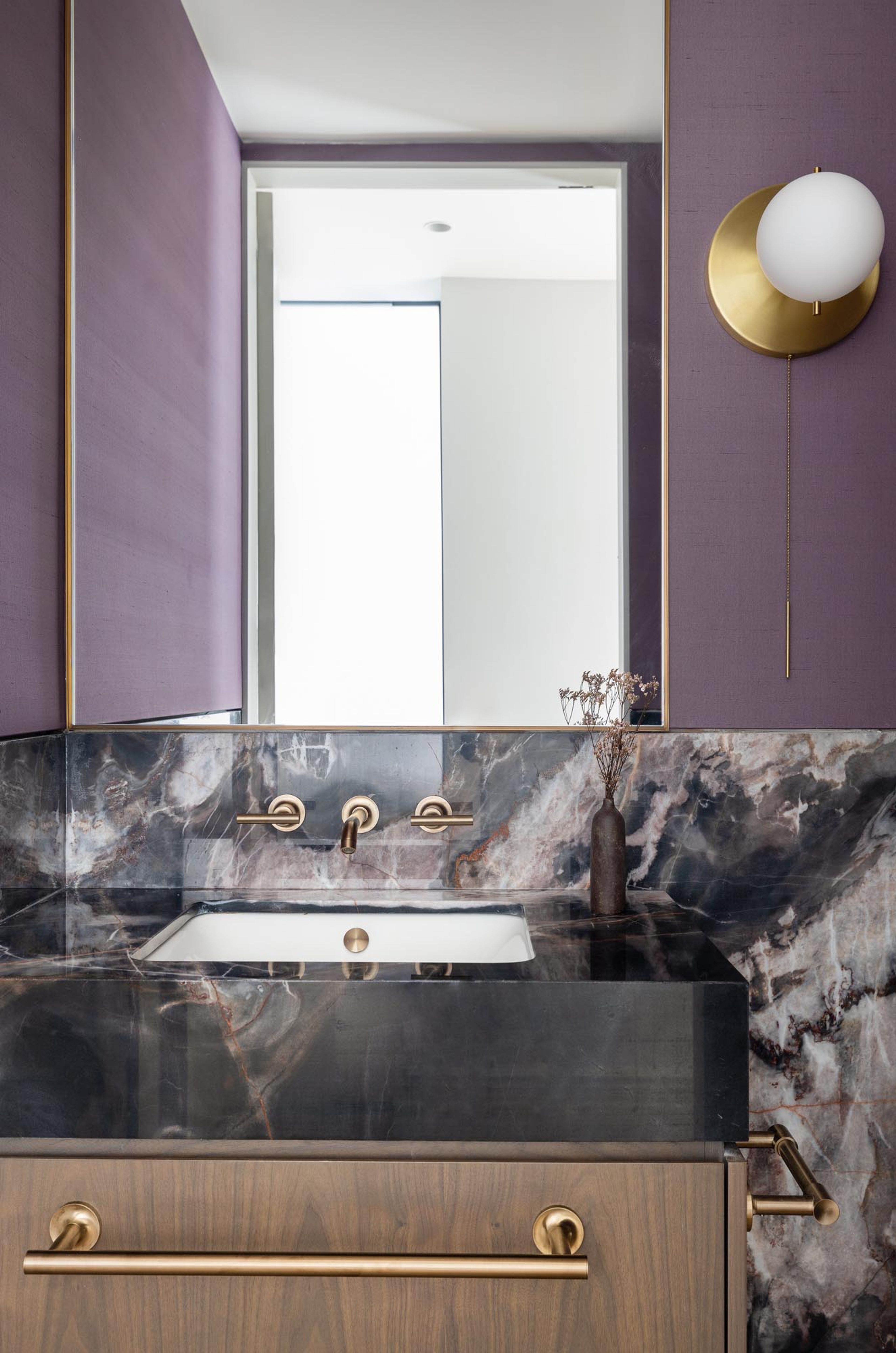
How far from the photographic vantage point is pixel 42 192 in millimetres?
1330

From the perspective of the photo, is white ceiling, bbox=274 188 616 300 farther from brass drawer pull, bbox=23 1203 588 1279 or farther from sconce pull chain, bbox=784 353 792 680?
brass drawer pull, bbox=23 1203 588 1279

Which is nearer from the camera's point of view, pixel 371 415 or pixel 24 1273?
pixel 24 1273

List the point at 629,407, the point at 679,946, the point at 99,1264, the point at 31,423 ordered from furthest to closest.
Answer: the point at 629,407, the point at 31,423, the point at 679,946, the point at 99,1264

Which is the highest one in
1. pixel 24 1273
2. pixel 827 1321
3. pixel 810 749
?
pixel 810 749

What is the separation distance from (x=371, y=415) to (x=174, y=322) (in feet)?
1.11

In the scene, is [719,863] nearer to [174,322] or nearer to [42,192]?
[174,322]

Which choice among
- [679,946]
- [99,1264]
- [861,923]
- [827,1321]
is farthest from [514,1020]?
[827,1321]

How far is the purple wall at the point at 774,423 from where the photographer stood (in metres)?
1.38

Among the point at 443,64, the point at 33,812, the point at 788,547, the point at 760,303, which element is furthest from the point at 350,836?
the point at 443,64

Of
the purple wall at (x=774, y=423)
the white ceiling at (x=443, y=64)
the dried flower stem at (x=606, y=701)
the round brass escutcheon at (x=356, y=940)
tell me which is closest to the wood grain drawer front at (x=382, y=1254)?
the round brass escutcheon at (x=356, y=940)

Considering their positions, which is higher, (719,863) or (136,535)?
(136,535)

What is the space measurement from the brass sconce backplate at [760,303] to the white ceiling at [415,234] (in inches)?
7.0

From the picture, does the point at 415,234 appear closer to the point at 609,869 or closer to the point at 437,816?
the point at 437,816

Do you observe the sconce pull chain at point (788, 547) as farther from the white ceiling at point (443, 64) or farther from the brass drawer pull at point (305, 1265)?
the brass drawer pull at point (305, 1265)
